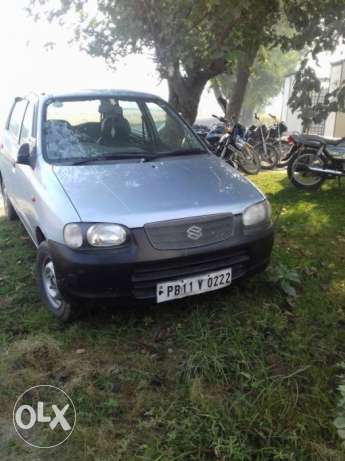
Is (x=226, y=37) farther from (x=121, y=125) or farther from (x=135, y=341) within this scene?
(x=135, y=341)

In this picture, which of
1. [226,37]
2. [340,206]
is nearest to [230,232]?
[226,37]

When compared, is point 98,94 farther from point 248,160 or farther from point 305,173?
point 248,160

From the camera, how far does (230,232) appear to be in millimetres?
2963

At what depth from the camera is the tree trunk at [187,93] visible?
26.7 feet

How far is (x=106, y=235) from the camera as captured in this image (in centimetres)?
269

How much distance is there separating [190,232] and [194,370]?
0.87 m

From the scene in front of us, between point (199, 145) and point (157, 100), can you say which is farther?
point (157, 100)

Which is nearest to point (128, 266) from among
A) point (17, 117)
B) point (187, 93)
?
point (17, 117)

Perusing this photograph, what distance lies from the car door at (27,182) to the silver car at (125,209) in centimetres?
2

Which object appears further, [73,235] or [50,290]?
[50,290]

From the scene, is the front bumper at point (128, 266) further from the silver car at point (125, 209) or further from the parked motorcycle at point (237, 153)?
the parked motorcycle at point (237, 153)

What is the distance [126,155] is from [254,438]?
2373mm

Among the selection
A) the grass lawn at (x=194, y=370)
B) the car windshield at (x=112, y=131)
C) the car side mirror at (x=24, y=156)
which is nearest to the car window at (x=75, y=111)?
the car windshield at (x=112, y=131)

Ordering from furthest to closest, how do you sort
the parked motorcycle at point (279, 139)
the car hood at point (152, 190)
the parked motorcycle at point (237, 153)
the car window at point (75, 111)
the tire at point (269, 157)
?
the parked motorcycle at point (279, 139)
the tire at point (269, 157)
the parked motorcycle at point (237, 153)
the car window at point (75, 111)
the car hood at point (152, 190)
